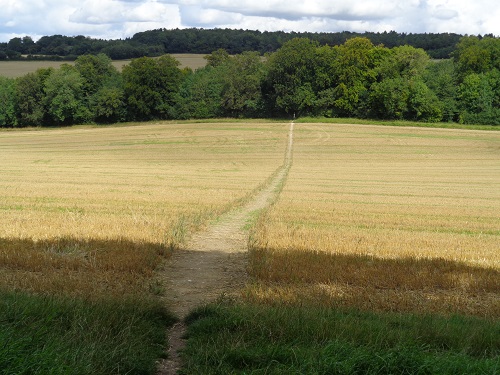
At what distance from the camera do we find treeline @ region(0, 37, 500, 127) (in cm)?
8350

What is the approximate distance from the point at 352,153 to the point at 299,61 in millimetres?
30108

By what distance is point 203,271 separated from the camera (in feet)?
35.7

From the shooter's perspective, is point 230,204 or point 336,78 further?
point 336,78

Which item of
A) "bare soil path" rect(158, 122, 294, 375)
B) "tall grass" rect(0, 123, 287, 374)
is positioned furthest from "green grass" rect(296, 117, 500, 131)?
"bare soil path" rect(158, 122, 294, 375)

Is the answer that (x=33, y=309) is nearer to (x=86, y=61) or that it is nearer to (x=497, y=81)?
(x=497, y=81)

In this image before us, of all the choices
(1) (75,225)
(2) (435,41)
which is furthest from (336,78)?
(2) (435,41)

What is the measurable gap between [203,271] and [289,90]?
75822 millimetres

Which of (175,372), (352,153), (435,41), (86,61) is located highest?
(435,41)

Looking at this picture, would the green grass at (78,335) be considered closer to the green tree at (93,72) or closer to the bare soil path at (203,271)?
the bare soil path at (203,271)

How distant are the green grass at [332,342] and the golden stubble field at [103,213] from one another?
2.50 m

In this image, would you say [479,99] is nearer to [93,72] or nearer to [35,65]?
[93,72]

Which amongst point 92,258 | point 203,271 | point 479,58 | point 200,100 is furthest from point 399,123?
Answer: point 92,258

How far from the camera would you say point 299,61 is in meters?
85.3

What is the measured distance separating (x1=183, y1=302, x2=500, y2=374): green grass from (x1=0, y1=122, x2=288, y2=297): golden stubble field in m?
2.50
